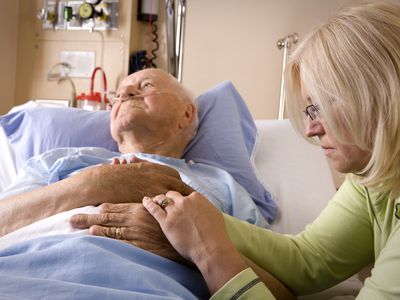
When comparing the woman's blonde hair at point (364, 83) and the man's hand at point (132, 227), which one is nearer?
the woman's blonde hair at point (364, 83)

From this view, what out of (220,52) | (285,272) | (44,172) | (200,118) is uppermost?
(220,52)

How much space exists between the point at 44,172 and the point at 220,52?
1622 mm

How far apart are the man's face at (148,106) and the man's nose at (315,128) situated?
686 millimetres

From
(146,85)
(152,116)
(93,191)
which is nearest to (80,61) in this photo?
(146,85)

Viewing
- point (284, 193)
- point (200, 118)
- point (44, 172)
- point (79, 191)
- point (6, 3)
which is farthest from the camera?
point (6, 3)

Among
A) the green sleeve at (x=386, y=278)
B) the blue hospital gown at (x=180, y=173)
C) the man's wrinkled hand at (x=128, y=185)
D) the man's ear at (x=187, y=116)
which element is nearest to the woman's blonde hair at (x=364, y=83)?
the green sleeve at (x=386, y=278)

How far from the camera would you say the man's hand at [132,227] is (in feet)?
3.01

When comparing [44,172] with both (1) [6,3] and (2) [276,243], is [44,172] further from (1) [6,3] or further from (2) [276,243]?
(1) [6,3]

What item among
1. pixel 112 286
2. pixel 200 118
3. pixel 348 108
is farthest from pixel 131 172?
pixel 200 118

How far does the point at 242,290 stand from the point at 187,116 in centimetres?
90

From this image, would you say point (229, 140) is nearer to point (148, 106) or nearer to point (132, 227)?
point (148, 106)

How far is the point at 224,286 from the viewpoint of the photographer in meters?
0.80

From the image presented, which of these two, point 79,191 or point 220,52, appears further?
point 220,52

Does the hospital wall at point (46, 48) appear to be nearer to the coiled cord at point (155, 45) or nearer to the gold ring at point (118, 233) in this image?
the coiled cord at point (155, 45)
